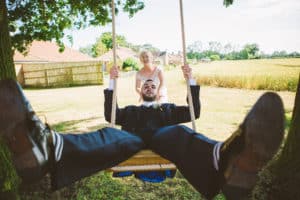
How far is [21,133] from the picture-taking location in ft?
4.71

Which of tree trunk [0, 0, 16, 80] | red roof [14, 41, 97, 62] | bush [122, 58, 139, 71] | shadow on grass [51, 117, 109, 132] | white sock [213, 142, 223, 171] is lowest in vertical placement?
shadow on grass [51, 117, 109, 132]

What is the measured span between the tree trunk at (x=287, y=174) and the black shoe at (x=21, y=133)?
7.45ft

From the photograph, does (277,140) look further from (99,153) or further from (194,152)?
(99,153)

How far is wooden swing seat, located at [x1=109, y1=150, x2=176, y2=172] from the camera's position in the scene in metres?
2.10

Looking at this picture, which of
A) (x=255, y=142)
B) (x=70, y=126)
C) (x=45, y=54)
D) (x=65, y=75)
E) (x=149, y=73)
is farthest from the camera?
(x=45, y=54)

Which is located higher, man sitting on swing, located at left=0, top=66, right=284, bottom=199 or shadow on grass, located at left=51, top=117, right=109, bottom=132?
man sitting on swing, located at left=0, top=66, right=284, bottom=199

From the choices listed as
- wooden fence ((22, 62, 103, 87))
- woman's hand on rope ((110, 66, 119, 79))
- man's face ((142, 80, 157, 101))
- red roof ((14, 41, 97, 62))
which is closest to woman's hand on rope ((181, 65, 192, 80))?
man's face ((142, 80, 157, 101))

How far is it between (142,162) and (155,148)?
6.0 inches

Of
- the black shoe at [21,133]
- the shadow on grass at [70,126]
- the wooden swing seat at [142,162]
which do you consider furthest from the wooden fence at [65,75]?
the black shoe at [21,133]

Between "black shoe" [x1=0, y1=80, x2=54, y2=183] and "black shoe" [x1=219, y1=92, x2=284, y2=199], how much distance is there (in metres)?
1.07

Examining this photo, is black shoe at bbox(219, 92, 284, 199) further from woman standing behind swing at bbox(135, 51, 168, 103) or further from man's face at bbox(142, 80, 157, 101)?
woman standing behind swing at bbox(135, 51, 168, 103)

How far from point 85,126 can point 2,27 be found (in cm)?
472

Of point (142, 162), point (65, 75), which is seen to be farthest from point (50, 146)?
point (65, 75)

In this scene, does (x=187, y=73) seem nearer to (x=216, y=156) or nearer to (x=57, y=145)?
(x=216, y=156)
